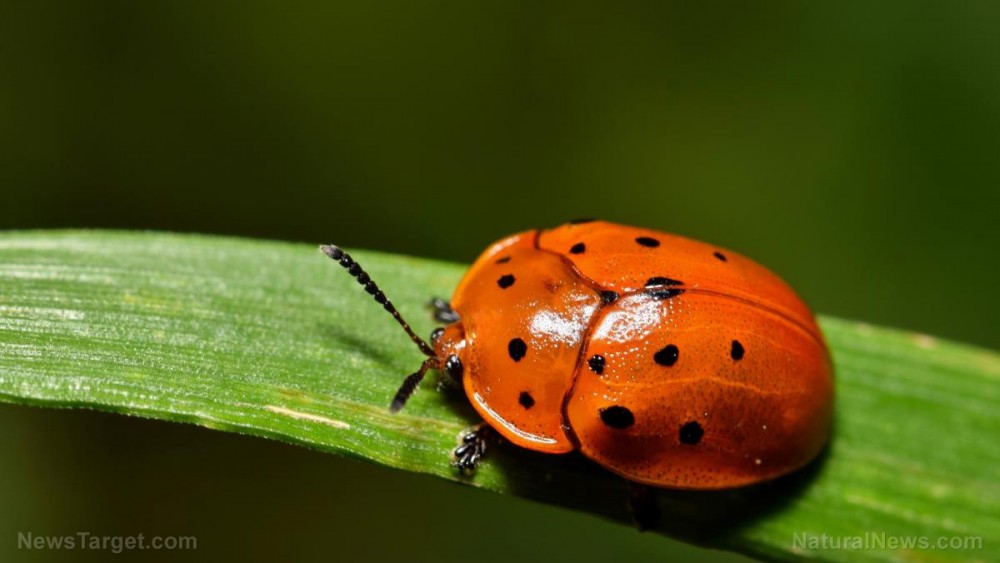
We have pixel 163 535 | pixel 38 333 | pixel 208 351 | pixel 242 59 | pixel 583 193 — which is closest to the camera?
pixel 38 333

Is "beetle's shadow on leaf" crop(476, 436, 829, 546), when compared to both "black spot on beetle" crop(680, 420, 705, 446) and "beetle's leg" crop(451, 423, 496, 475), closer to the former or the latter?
"beetle's leg" crop(451, 423, 496, 475)

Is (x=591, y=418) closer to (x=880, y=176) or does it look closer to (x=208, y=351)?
(x=208, y=351)

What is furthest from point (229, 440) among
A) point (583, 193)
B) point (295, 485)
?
point (583, 193)

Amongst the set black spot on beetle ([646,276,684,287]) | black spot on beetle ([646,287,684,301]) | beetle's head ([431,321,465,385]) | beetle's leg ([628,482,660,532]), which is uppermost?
black spot on beetle ([646,276,684,287])

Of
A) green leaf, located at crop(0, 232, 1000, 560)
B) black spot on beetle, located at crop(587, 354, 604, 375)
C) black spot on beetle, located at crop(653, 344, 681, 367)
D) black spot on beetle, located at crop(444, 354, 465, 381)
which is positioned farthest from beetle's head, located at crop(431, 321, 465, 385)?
black spot on beetle, located at crop(653, 344, 681, 367)

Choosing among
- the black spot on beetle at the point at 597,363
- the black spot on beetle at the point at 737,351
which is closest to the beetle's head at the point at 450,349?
the black spot on beetle at the point at 597,363

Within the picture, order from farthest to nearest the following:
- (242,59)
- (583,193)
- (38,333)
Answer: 1. (583,193)
2. (242,59)
3. (38,333)

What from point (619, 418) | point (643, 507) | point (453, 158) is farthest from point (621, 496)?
point (453, 158)
